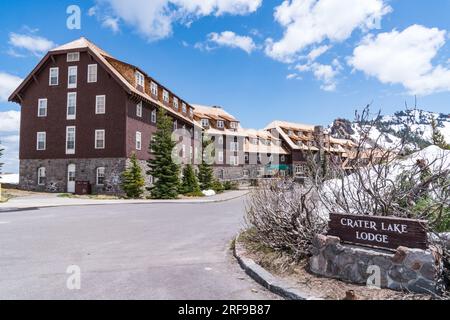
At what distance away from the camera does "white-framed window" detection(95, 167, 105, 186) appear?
29109 millimetres

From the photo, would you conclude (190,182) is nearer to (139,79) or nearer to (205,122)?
(139,79)

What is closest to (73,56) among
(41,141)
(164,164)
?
(41,141)

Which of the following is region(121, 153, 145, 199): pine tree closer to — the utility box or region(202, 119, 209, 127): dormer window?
the utility box

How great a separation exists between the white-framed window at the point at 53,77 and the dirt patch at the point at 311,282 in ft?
98.9

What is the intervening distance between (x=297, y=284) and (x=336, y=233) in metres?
1.10

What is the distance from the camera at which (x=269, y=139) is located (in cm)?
5841

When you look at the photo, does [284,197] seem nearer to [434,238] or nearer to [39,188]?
[434,238]

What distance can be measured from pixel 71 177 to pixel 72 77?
9.05m

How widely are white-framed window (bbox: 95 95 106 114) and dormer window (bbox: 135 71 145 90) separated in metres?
3.36

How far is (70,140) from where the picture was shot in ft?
99.2

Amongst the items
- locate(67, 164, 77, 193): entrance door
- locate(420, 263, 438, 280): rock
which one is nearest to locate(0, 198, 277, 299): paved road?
locate(420, 263, 438, 280): rock

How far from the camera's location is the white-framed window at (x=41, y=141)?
101 ft
